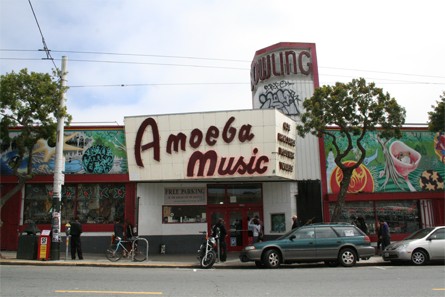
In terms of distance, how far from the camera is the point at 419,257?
49.5 feet

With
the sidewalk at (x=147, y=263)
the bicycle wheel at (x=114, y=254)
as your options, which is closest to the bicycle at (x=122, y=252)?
the bicycle wheel at (x=114, y=254)

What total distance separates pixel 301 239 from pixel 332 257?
124 cm

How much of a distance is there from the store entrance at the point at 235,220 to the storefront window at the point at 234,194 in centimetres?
31

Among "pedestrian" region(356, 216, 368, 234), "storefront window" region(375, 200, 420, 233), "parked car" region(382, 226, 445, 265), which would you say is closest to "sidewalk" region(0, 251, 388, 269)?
"parked car" region(382, 226, 445, 265)

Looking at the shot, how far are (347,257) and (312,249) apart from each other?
1.29 m

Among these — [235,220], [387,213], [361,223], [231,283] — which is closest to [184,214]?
[235,220]

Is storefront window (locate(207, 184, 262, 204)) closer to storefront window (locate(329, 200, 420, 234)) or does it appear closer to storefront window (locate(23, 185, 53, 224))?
storefront window (locate(329, 200, 420, 234))

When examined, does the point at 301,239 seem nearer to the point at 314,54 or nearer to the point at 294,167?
the point at 294,167

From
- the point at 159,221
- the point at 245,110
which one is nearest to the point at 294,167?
the point at 245,110

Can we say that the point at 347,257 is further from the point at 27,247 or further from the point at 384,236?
the point at 27,247

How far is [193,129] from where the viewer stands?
19094mm

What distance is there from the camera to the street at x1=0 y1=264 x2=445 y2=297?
9.16 meters

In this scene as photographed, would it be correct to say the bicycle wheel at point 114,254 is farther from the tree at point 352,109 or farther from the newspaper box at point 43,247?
the tree at point 352,109

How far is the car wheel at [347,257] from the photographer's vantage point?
48.4 feet
